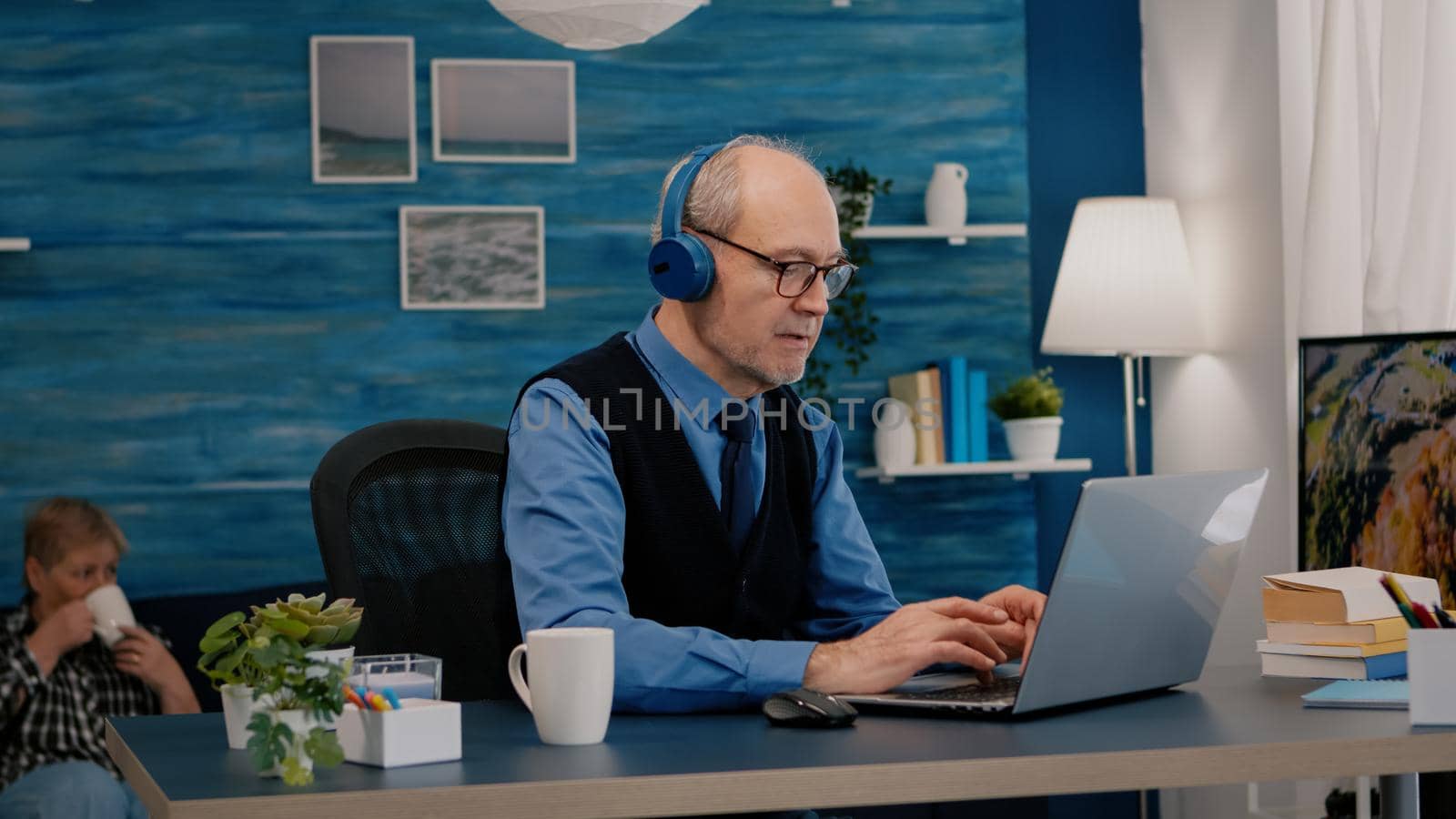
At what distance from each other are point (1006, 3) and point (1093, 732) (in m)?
3.36

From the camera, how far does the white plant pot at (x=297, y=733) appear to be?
Result: 1142mm

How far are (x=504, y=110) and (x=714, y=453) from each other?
2.39 metres

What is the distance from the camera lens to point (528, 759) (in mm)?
1215

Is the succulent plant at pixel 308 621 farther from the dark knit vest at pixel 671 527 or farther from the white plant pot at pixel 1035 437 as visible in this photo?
the white plant pot at pixel 1035 437

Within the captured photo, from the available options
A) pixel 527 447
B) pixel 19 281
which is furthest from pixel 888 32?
pixel 527 447

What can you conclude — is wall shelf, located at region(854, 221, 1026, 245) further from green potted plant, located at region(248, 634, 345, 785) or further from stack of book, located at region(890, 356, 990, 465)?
green potted plant, located at region(248, 634, 345, 785)

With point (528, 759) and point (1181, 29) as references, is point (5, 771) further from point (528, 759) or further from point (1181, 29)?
point (1181, 29)

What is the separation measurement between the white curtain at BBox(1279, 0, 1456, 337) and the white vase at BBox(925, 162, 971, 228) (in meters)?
0.83

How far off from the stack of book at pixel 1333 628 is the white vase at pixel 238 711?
104 cm

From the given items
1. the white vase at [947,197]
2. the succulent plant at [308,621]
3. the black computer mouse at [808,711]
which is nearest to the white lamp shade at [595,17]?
the succulent plant at [308,621]

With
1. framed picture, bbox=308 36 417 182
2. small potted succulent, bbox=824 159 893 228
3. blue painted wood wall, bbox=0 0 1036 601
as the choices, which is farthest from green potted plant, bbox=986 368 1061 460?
framed picture, bbox=308 36 417 182

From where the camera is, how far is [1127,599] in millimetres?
1413

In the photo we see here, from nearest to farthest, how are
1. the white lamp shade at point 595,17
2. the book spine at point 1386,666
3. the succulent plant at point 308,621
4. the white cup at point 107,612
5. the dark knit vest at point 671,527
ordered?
1. the succulent plant at point 308,621
2. the book spine at point 1386,666
3. the dark knit vest at point 671,527
4. the white lamp shade at point 595,17
5. the white cup at point 107,612

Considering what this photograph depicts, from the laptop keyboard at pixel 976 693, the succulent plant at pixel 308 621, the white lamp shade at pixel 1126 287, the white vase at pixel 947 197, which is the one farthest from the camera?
the white vase at pixel 947 197
